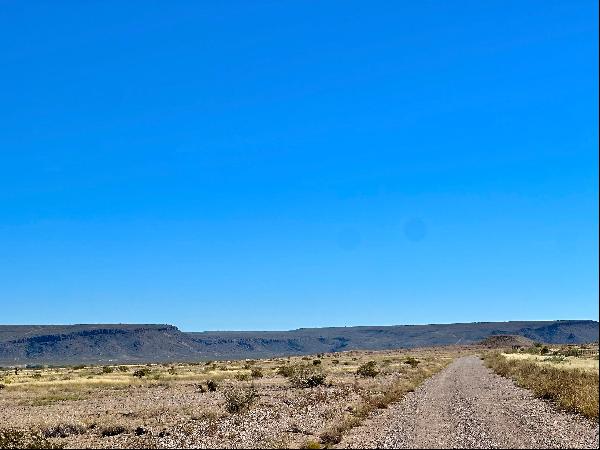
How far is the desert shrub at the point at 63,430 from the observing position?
80.6ft

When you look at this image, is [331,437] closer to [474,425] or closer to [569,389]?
[474,425]

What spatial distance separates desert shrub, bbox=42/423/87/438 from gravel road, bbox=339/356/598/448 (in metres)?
11.3

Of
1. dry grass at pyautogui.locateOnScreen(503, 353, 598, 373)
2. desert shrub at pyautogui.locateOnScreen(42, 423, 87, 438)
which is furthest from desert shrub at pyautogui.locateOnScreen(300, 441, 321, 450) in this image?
dry grass at pyautogui.locateOnScreen(503, 353, 598, 373)

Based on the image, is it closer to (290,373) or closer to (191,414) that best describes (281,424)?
(191,414)

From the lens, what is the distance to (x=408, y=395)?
34344 millimetres

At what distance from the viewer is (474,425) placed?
73.4ft

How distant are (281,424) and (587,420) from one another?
11559 millimetres

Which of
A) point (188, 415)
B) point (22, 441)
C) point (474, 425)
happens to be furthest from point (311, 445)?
point (188, 415)

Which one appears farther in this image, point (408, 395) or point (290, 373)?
point (290, 373)

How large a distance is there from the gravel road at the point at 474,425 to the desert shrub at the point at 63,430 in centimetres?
1132

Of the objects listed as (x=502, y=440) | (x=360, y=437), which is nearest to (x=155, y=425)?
(x=360, y=437)

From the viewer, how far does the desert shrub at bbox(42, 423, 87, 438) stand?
24.6 meters

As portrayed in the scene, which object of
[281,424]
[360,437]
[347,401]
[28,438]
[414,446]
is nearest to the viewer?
[414,446]

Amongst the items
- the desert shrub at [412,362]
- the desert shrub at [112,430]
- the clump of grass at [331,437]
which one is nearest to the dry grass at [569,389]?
the clump of grass at [331,437]
